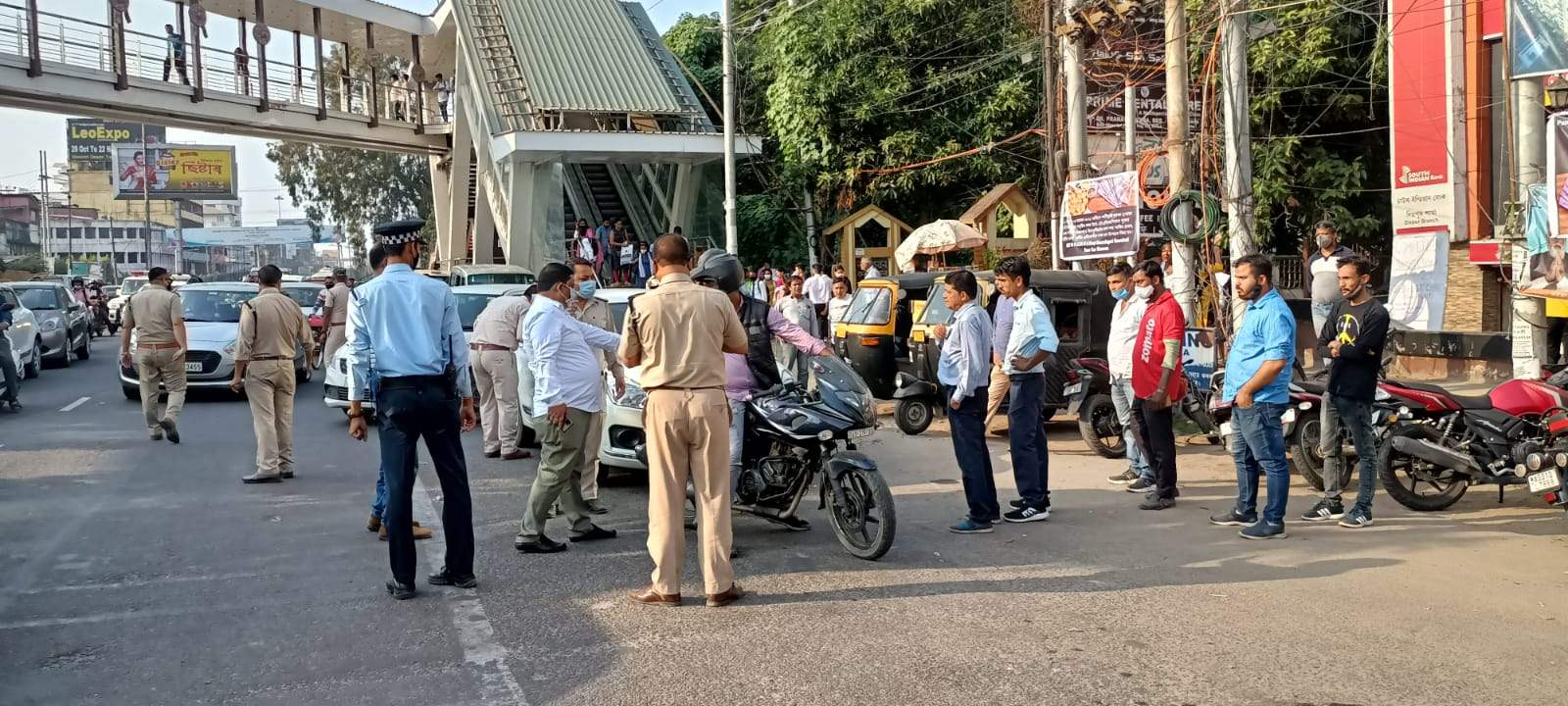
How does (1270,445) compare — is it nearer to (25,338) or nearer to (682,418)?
(682,418)

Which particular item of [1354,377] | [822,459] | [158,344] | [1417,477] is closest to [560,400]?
[822,459]

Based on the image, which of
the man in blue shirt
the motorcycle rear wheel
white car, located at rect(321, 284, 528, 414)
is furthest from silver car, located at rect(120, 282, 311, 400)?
the motorcycle rear wheel

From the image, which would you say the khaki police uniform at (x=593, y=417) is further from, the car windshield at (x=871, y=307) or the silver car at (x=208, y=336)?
the silver car at (x=208, y=336)

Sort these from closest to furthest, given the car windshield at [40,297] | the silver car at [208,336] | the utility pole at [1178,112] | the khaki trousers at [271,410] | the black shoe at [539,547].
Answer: the black shoe at [539,547], the khaki trousers at [271,410], the utility pole at [1178,112], the silver car at [208,336], the car windshield at [40,297]

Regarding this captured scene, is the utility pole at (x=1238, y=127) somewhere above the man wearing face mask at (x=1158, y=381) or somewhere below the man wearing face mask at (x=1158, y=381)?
above

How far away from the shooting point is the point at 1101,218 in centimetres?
1428

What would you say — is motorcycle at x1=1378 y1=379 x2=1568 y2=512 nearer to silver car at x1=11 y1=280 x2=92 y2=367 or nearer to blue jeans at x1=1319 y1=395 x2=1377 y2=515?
blue jeans at x1=1319 y1=395 x2=1377 y2=515

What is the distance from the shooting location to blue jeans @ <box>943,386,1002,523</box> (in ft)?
25.9

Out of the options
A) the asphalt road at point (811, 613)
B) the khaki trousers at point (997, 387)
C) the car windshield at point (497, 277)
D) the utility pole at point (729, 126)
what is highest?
the utility pole at point (729, 126)

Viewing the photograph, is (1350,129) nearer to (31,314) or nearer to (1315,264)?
(1315,264)

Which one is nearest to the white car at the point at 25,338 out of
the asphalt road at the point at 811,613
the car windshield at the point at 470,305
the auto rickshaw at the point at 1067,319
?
the car windshield at the point at 470,305

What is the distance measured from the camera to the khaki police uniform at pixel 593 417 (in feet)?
25.3

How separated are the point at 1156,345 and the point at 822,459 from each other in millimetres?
2704

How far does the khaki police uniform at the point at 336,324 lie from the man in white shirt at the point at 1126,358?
8.64 metres
